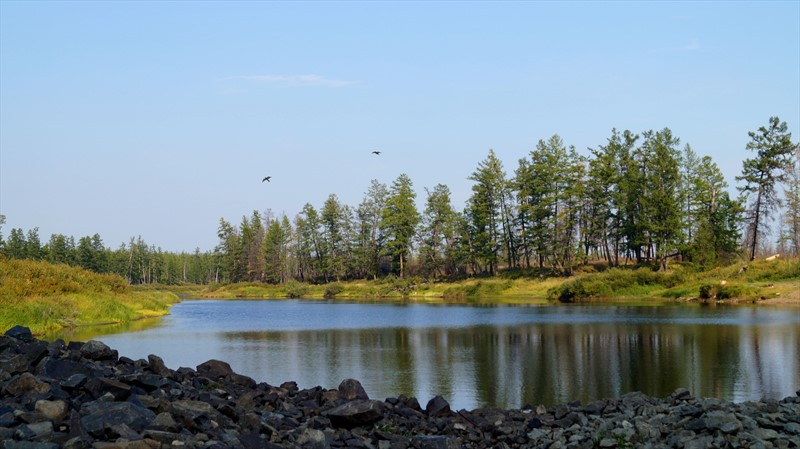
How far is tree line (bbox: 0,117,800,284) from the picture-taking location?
261 feet

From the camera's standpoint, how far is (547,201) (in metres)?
91.3

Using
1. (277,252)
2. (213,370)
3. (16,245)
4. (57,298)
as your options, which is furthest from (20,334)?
(16,245)

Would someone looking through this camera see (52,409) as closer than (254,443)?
Yes

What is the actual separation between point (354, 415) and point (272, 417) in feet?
5.39

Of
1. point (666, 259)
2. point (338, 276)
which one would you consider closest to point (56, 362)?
point (666, 259)

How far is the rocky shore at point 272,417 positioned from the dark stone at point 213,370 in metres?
0.03

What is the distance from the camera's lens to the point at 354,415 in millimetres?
13867

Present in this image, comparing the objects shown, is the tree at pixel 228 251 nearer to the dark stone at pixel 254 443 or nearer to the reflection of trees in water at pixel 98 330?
the reflection of trees in water at pixel 98 330

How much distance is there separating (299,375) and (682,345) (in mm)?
18497

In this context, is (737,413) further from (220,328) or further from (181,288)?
(181,288)

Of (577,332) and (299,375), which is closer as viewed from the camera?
(299,375)

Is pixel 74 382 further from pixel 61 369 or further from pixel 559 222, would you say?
pixel 559 222

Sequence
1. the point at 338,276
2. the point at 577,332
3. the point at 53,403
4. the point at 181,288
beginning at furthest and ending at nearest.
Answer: the point at 181,288
the point at 338,276
the point at 577,332
the point at 53,403

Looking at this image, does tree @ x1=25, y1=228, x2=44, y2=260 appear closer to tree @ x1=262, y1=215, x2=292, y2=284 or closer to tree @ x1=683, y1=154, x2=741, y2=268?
tree @ x1=262, y1=215, x2=292, y2=284
